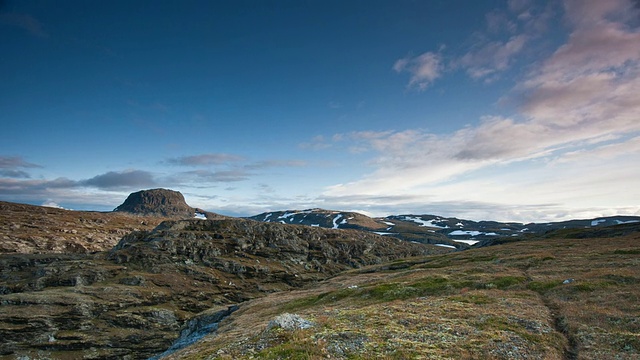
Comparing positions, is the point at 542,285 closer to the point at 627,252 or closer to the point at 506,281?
the point at 506,281

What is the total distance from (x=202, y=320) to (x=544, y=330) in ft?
274

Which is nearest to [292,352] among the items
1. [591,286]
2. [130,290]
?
[591,286]

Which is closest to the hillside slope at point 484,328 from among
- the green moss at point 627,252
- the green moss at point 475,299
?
the green moss at point 475,299

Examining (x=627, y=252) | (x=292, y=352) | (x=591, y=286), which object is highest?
(x=627, y=252)

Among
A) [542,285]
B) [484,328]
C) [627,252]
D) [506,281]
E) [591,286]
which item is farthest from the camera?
[627,252]

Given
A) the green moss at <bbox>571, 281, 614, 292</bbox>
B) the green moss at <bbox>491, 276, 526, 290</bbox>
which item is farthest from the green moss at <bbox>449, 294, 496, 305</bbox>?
the green moss at <bbox>571, 281, 614, 292</bbox>

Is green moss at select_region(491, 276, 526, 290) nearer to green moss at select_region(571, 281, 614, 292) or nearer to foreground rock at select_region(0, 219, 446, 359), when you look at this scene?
green moss at select_region(571, 281, 614, 292)

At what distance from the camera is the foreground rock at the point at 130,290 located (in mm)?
88875

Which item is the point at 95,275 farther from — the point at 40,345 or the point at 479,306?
the point at 479,306

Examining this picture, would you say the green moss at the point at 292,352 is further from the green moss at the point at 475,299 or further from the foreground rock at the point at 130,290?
the foreground rock at the point at 130,290

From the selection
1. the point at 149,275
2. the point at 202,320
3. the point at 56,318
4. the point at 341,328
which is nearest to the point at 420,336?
the point at 341,328

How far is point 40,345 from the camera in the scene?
85812 millimetres

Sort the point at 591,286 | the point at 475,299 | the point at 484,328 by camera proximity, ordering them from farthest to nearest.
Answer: the point at 475,299 → the point at 591,286 → the point at 484,328

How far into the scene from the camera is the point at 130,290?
11812 cm
